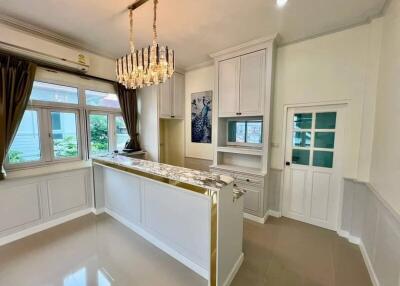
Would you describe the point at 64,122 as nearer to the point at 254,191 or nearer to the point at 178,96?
the point at 178,96

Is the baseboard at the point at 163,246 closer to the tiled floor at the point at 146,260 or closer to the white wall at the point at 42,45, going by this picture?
the tiled floor at the point at 146,260

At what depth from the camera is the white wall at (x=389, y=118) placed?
1.51 meters

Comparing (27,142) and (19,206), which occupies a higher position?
(27,142)

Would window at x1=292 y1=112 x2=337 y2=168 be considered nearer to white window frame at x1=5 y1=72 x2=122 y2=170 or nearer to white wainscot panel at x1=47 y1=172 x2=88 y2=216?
white window frame at x1=5 y1=72 x2=122 y2=170

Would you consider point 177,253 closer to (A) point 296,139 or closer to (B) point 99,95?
(A) point 296,139

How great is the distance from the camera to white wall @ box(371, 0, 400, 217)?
4.95ft

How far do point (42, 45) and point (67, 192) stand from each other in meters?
2.22

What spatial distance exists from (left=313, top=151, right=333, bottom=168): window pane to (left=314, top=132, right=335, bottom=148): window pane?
110 mm

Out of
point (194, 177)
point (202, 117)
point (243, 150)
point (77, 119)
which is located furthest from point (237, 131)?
point (77, 119)

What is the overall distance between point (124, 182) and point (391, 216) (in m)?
3.06

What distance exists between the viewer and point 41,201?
260 cm

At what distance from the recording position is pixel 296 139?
289 centimetres

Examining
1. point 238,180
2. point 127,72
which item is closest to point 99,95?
point 127,72

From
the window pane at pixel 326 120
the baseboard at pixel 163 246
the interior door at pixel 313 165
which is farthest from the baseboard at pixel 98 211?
the window pane at pixel 326 120
